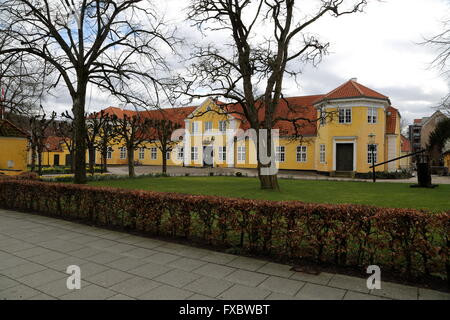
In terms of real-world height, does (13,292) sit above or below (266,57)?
below

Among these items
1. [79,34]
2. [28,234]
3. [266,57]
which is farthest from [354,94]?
[28,234]

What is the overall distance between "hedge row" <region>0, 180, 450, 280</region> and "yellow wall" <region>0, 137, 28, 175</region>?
828 inches

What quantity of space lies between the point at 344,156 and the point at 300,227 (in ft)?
86.9

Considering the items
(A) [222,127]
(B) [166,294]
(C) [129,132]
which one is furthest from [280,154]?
(B) [166,294]

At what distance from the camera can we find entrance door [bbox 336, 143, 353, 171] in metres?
29.3

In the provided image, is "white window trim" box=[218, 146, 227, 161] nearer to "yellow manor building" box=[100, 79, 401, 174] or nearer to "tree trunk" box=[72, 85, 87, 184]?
"yellow manor building" box=[100, 79, 401, 174]

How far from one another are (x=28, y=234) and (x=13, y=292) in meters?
3.64

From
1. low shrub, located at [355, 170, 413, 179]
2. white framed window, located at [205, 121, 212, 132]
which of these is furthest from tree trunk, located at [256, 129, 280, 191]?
white framed window, located at [205, 121, 212, 132]

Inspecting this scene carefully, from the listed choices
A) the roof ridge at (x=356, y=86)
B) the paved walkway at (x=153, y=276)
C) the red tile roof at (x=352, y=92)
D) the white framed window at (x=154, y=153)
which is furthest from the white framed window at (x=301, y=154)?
the paved walkway at (x=153, y=276)

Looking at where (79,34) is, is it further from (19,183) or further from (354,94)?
(354,94)

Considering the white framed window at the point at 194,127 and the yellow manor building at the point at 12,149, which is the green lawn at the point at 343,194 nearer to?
the yellow manor building at the point at 12,149

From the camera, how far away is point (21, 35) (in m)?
12.8

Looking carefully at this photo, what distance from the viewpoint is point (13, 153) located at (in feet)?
80.7

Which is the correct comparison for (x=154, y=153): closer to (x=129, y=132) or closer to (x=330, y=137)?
(x=129, y=132)
